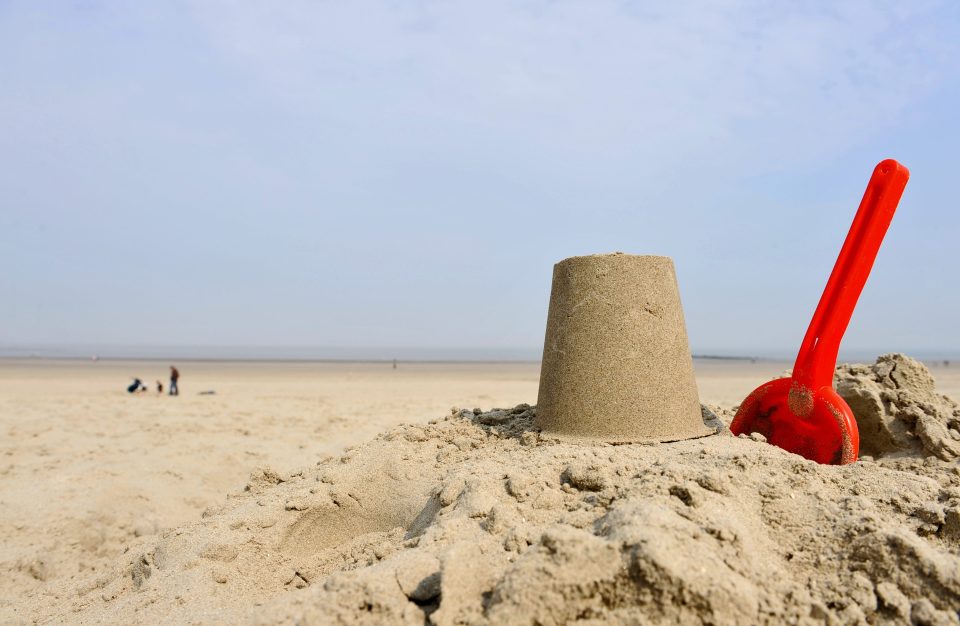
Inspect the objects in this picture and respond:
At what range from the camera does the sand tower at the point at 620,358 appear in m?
3.15

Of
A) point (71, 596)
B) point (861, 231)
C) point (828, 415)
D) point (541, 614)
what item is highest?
point (861, 231)

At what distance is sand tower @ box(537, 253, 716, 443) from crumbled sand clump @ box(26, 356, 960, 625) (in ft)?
0.76

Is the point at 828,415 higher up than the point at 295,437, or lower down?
higher up

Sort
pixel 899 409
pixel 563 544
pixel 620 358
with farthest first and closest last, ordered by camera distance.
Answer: pixel 899 409, pixel 620 358, pixel 563 544

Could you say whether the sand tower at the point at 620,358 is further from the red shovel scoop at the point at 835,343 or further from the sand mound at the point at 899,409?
the sand mound at the point at 899,409

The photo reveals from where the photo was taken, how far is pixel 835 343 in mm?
3221

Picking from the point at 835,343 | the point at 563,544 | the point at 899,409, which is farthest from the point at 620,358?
the point at 899,409

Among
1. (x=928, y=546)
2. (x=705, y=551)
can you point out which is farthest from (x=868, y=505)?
(x=705, y=551)

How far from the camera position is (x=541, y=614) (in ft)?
5.23

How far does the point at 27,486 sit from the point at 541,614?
5.16 meters

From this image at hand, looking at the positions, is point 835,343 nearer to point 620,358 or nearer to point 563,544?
point 620,358

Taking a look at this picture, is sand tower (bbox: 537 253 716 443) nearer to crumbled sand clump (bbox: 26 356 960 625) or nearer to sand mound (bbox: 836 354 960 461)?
crumbled sand clump (bbox: 26 356 960 625)

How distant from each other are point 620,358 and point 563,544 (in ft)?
5.24

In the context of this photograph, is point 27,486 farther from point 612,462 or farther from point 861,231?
point 861,231
